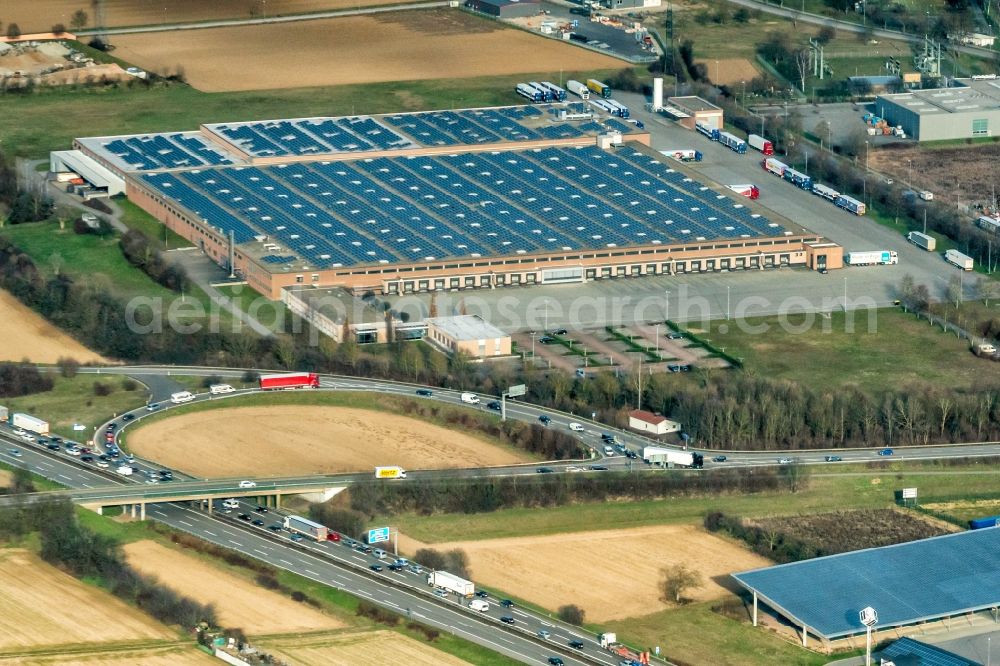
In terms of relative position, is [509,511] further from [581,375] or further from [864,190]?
[864,190]

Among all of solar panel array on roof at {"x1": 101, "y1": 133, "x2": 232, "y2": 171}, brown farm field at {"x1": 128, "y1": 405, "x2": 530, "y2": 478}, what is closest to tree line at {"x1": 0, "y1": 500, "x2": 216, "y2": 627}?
brown farm field at {"x1": 128, "y1": 405, "x2": 530, "y2": 478}

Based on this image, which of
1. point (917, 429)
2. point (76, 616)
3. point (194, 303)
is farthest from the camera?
point (194, 303)

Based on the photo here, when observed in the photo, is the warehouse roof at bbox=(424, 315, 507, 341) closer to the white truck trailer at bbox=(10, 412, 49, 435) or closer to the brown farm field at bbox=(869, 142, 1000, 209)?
the white truck trailer at bbox=(10, 412, 49, 435)

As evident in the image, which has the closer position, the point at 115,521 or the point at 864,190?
the point at 115,521

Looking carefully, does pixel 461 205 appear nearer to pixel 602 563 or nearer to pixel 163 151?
pixel 163 151

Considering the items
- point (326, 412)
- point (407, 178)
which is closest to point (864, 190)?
point (407, 178)

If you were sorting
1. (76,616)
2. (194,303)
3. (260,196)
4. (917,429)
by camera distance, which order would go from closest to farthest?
(76,616)
(917,429)
(194,303)
(260,196)
